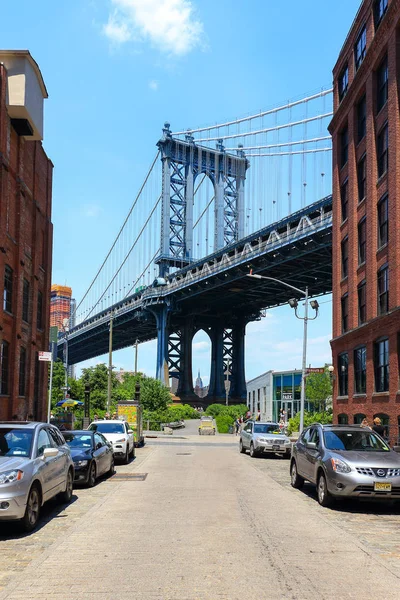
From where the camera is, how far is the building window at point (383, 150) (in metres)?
Result: 29.5

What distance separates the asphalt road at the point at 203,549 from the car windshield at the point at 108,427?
323 inches

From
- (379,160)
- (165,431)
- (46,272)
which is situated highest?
(379,160)

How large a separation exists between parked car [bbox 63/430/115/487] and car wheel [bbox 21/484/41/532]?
16.9 ft

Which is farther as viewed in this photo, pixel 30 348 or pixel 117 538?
pixel 30 348

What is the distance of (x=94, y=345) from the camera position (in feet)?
372

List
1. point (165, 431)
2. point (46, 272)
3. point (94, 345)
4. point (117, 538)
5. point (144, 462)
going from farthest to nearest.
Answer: point (94, 345) → point (165, 431) → point (46, 272) → point (144, 462) → point (117, 538)

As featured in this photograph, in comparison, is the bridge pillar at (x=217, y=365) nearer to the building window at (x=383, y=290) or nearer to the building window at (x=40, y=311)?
the building window at (x=40, y=311)

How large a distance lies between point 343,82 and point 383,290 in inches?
562

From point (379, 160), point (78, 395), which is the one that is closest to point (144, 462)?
point (379, 160)

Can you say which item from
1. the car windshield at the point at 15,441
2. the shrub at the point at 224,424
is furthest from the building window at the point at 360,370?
the shrub at the point at 224,424

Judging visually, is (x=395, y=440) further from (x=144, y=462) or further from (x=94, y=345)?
(x=94, y=345)

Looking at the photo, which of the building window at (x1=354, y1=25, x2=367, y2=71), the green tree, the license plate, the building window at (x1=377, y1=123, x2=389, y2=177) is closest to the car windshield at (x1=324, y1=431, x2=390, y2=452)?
the license plate

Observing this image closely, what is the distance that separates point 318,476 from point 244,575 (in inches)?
259

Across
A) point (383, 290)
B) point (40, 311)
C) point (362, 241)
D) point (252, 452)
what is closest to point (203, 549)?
point (252, 452)
